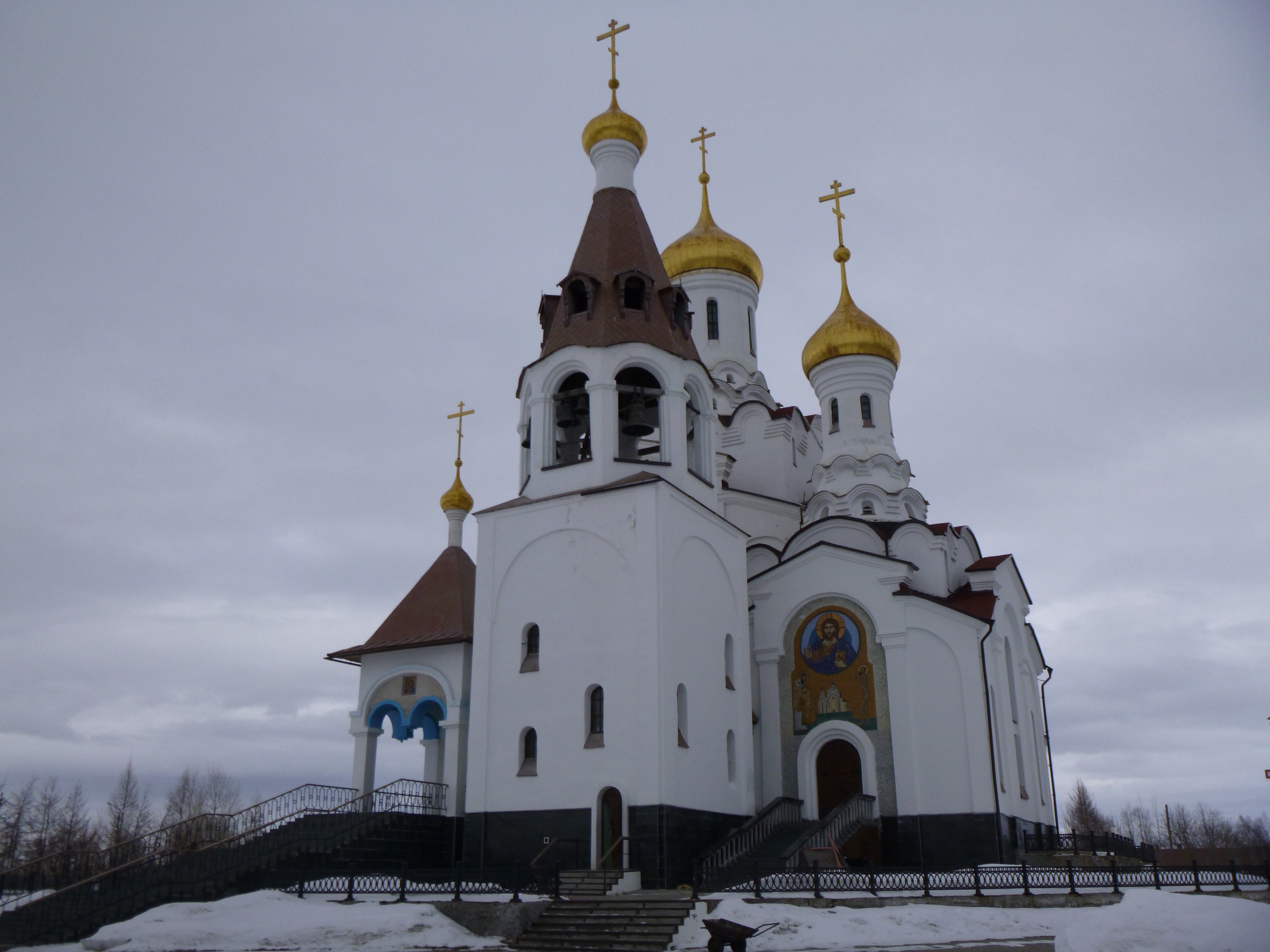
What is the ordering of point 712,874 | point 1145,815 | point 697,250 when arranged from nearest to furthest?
point 712,874, point 697,250, point 1145,815

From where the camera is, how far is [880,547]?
1998cm

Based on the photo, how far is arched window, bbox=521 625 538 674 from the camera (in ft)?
51.3

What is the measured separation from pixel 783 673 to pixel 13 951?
1191cm

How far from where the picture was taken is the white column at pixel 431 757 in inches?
720

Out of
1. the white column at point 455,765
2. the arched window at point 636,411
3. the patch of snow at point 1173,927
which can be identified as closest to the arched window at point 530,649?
the white column at point 455,765

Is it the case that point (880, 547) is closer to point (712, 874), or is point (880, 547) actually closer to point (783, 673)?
point (783, 673)

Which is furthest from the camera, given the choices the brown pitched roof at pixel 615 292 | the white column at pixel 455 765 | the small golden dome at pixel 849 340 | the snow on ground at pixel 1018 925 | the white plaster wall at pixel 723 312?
the white plaster wall at pixel 723 312

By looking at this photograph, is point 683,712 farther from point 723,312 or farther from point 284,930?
point 723,312

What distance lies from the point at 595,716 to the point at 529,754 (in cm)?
118

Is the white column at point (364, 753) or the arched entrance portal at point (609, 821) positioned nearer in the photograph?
the arched entrance portal at point (609, 821)

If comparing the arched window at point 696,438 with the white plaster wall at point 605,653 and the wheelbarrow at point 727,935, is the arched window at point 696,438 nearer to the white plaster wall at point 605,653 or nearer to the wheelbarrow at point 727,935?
the white plaster wall at point 605,653

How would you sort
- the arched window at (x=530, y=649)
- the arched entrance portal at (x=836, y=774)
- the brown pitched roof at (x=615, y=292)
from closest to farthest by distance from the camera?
the arched window at (x=530, y=649)
the brown pitched roof at (x=615, y=292)
the arched entrance portal at (x=836, y=774)

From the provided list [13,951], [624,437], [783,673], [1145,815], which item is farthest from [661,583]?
[1145,815]

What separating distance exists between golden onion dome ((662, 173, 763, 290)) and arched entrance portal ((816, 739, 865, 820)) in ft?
39.1
